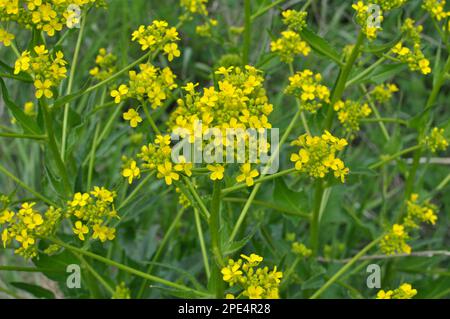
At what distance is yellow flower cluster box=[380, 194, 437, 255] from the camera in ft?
10.3

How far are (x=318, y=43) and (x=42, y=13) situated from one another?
49.8 inches

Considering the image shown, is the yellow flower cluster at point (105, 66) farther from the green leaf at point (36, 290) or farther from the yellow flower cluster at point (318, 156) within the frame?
the yellow flower cluster at point (318, 156)

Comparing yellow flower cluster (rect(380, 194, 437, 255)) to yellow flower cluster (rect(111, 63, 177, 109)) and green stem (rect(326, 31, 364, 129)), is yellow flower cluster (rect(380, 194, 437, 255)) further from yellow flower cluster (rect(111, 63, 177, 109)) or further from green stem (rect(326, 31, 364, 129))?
yellow flower cluster (rect(111, 63, 177, 109))

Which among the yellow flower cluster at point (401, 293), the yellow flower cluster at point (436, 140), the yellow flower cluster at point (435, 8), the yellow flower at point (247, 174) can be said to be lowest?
the yellow flower cluster at point (401, 293)

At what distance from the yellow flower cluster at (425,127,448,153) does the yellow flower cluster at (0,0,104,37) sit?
1768 mm

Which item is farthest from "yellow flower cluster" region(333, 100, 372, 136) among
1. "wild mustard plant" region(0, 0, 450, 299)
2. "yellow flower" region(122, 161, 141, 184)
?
"yellow flower" region(122, 161, 141, 184)

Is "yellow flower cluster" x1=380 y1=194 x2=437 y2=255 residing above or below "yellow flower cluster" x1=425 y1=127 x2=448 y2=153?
below

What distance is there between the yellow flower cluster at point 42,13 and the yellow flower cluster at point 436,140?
1.77 m

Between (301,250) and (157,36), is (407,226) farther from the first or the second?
(157,36)

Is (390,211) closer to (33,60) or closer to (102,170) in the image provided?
(102,170)

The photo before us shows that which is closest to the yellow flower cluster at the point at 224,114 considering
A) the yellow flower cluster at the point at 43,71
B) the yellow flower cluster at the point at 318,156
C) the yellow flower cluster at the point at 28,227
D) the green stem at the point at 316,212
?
the yellow flower cluster at the point at 318,156

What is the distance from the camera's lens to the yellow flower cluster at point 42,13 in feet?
8.29

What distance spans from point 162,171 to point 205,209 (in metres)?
0.37
